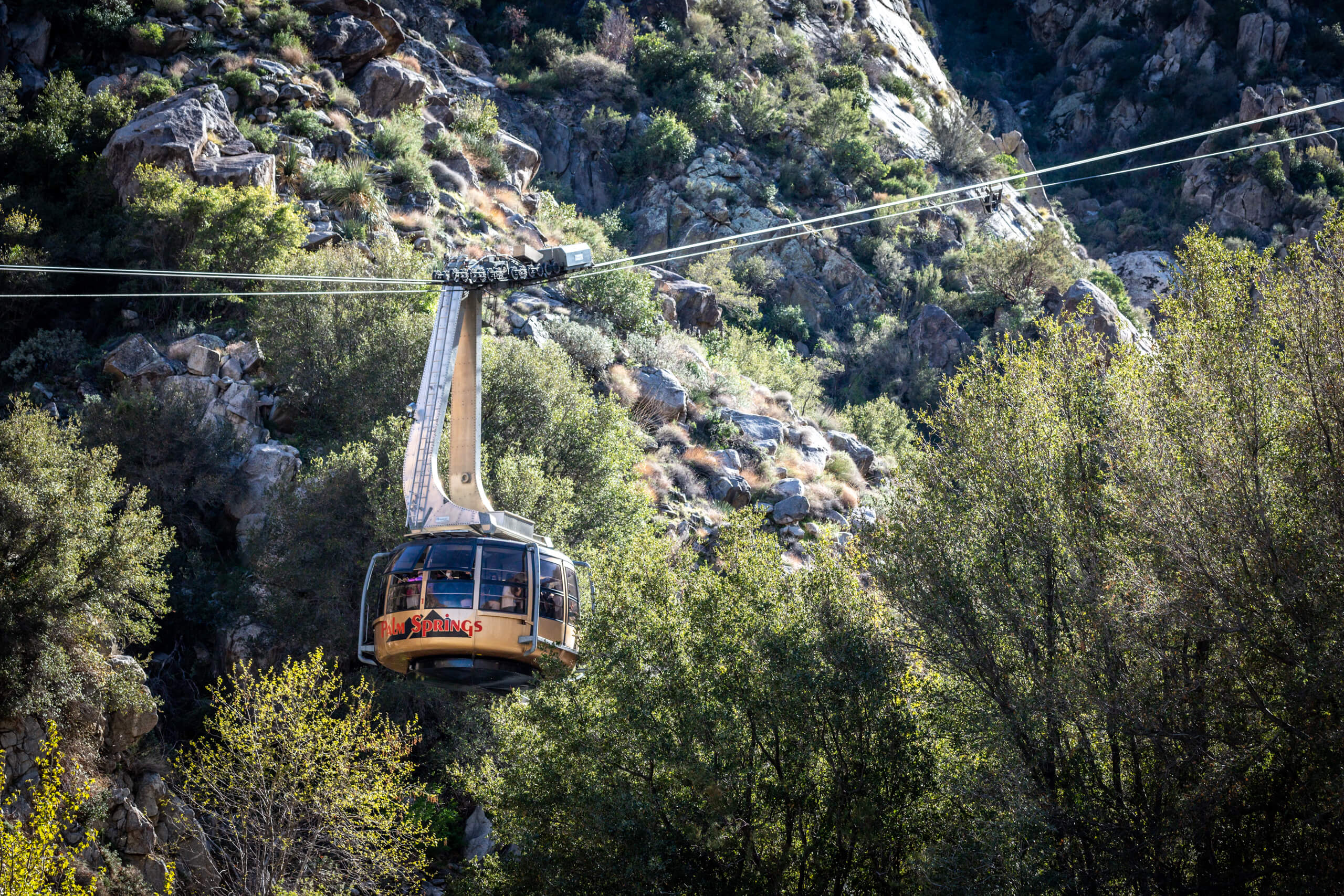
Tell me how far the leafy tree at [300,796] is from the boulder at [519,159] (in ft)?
107

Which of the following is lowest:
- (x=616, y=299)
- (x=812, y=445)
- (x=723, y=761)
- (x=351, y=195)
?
(x=723, y=761)

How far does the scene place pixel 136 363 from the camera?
28984 millimetres

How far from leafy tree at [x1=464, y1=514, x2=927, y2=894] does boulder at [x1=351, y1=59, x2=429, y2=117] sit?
3459 cm

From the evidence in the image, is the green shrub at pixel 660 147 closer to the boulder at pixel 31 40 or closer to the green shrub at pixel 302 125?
the green shrub at pixel 302 125

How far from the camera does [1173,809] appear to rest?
14.2 meters

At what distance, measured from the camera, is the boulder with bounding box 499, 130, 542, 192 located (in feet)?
158

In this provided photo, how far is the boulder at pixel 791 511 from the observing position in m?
30.6

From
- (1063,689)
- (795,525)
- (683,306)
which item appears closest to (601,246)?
(683,306)

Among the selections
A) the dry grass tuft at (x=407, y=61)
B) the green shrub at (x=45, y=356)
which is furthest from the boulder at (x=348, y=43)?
the green shrub at (x=45, y=356)

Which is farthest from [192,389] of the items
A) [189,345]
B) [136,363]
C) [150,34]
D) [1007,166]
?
[1007,166]

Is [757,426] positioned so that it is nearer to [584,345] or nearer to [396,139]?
[584,345]

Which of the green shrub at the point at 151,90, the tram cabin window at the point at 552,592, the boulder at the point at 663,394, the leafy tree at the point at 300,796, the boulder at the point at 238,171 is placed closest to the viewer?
the tram cabin window at the point at 552,592

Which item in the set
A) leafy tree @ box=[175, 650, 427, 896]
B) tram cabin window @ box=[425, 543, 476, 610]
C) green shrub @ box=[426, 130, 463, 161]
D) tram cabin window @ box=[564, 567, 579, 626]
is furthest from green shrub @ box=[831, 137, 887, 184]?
tram cabin window @ box=[425, 543, 476, 610]

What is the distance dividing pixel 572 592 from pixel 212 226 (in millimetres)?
23006
